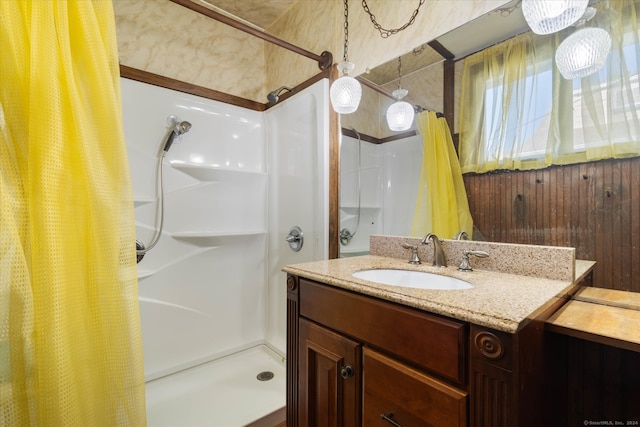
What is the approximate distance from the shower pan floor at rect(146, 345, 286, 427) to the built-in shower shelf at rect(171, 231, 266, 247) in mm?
766

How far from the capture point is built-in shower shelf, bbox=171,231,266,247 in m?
1.76

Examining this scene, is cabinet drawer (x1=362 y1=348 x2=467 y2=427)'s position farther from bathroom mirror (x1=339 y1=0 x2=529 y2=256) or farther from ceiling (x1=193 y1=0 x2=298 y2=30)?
ceiling (x1=193 y1=0 x2=298 y2=30)

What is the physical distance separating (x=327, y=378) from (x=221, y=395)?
0.92 m

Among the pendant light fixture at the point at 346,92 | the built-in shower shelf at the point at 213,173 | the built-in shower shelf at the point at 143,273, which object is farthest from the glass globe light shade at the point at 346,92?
the built-in shower shelf at the point at 143,273

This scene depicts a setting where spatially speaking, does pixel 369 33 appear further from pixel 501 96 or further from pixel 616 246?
pixel 616 246

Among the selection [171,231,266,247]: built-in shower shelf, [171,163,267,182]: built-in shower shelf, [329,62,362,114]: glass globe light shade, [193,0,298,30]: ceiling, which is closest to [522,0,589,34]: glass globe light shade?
[329,62,362,114]: glass globe light shade

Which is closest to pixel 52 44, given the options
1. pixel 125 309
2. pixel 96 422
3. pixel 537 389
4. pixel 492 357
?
pixel 125 309

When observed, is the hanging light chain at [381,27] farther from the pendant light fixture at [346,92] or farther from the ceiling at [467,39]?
the pendant light fixture at [346,92]

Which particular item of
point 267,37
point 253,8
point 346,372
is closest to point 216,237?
point 267,37

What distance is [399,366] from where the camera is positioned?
2.35 feet

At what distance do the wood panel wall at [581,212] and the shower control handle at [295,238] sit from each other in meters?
1.02

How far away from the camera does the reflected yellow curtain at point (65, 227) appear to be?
70 centimetres

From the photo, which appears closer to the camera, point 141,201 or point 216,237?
point 141,201

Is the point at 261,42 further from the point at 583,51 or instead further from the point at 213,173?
the point at 583,51
